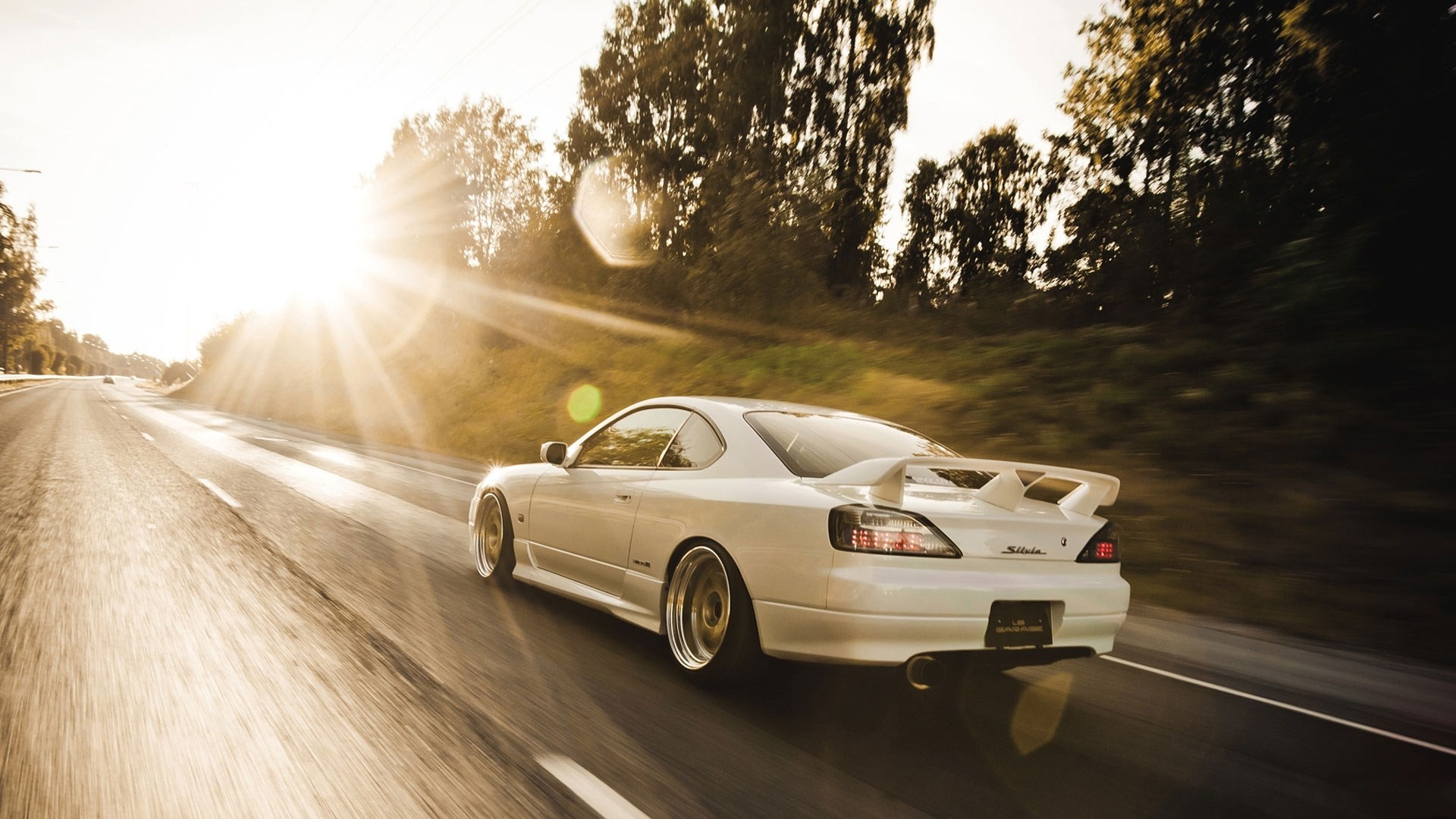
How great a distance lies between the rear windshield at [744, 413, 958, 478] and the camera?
13.5ft

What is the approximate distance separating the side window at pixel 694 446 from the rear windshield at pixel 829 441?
0.22 metres

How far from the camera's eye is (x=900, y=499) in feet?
11.6

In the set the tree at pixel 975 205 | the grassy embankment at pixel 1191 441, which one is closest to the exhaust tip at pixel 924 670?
the grassy embankment at pixel 1191 441

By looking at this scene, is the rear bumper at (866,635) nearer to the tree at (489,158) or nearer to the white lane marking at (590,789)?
the white lane marking at (590,789)

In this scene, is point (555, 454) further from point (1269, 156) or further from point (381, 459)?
point (381, 459)

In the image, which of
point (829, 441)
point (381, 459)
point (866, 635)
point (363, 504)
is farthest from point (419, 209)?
point (866, 635)

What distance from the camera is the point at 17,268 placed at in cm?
7719

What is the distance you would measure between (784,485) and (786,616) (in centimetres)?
57

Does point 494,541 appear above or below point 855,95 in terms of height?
below

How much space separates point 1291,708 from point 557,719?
3.43 m

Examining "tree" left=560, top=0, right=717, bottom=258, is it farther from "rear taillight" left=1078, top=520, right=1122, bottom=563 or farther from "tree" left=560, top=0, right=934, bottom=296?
"rear taillight" left=1078, top=520, right=1122, bottom=563

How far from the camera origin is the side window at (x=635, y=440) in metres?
4.89

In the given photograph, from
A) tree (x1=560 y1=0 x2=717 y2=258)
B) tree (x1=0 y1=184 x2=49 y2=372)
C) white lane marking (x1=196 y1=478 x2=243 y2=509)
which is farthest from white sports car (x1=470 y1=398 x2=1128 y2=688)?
tree (x1=0 y1=184 x2=49 y2=372)

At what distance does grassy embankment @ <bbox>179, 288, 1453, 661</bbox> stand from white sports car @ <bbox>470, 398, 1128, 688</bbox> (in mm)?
3343
